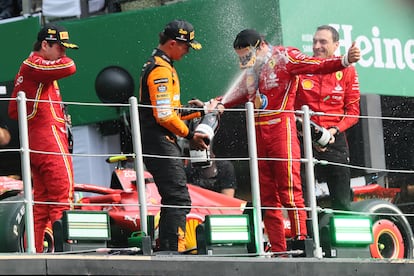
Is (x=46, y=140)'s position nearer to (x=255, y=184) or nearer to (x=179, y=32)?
(x=179, y=32)

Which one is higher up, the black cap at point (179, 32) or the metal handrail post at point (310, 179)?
the black cap at point (179, 32)

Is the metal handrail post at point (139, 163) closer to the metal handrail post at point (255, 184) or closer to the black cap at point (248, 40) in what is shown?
the metal handrail post at point (255, 184)

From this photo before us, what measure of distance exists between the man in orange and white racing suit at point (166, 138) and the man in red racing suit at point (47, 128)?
0.54 meters

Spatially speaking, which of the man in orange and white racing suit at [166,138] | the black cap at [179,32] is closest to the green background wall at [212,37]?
the black cap at [179,32]

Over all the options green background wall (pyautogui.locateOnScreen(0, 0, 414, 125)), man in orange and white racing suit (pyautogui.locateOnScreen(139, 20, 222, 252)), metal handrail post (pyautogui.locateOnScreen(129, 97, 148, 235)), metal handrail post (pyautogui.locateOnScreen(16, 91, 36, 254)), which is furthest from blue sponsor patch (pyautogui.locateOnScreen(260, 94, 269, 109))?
green background wall (pyautogui.locateOnScreen(0, 0, 414, 125))

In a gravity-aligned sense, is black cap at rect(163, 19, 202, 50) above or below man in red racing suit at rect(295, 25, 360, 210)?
above

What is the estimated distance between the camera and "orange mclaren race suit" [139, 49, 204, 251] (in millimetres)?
8891

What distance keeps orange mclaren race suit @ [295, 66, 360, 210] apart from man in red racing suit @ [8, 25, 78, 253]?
2096mm

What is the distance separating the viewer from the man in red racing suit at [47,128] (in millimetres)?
8945

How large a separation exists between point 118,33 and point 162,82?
5735 mm

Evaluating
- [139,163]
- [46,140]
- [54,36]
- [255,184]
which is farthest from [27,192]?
[255,184]

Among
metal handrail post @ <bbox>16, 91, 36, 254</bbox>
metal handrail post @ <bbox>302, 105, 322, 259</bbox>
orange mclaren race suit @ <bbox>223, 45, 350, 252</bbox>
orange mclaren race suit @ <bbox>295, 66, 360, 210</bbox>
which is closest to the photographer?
metal handrail post @ <bbox>16, 91, 36, 254</bbox>

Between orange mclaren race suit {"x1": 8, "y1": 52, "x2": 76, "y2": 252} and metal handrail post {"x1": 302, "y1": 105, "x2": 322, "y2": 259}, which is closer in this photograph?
orange mclaren race suit {"x1": 8, "y1": 52, "x2": 76, "y2": 252}

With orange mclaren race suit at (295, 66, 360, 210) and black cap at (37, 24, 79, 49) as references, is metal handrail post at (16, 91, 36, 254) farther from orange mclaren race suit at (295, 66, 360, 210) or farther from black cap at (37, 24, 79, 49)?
orange mclaren race suit at (295, 66, 360, 210)
